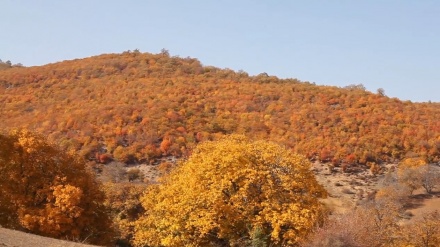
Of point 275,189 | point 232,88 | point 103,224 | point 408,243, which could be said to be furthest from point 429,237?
point 232,88

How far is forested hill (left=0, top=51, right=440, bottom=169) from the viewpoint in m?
94.8

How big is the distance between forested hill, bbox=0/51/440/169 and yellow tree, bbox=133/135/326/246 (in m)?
61.4

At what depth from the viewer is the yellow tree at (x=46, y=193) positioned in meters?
32.6

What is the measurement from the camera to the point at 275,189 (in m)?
30.5

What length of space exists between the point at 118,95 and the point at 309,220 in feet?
337

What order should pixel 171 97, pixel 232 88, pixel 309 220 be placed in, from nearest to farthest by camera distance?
pixel 309 220
pixel 171 97
pixel 232 88

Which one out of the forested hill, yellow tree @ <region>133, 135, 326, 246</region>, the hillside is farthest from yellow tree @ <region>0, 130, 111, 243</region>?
the forested hill

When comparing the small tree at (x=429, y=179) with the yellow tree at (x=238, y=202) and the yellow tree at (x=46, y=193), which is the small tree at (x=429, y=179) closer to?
the yellow tree at (x=238, y=202)

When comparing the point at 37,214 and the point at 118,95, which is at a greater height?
the point at 118,95

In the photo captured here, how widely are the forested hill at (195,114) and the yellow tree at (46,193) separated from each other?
56.2 metres

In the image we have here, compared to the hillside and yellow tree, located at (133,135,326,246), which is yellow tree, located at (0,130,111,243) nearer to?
yellow tree, located at (133,135,326,246)

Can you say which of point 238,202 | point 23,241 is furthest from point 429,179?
point 23,241

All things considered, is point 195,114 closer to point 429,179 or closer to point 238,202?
point 429,179

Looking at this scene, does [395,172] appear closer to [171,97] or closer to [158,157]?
[158,157]
